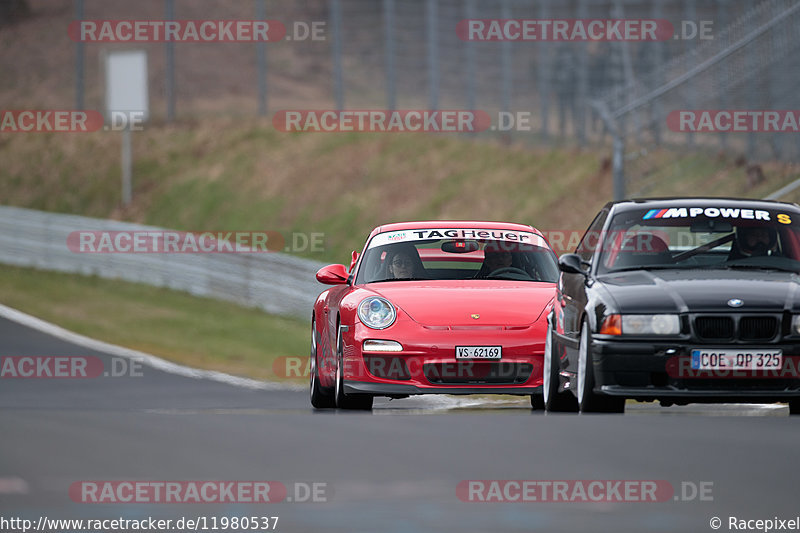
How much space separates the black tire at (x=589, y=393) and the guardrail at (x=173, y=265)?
1852 cm

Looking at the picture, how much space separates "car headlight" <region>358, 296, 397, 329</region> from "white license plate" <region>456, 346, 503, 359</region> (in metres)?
0.56

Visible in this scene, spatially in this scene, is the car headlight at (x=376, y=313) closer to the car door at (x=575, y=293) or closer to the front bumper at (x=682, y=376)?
the car door at (x=575, y=293)

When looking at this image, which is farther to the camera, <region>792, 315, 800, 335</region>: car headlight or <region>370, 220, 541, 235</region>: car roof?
<region>370, 220, 541, 235</region>: car roof

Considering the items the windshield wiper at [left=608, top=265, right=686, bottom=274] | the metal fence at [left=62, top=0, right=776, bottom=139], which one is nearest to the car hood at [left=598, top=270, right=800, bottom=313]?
the windshield wiper at [left=608, top=265, right=686, bottom=274]

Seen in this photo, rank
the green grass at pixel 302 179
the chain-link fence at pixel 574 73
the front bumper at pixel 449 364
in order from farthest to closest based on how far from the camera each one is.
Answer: the green grass at pixel 302 179 → the chain-link fence at pixel 574 73 → the front bumper at pixel 449 364

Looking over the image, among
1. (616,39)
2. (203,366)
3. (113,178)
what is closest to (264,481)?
(203,366)

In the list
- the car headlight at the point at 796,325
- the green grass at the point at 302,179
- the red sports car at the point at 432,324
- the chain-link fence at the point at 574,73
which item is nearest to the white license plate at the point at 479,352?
the red sports car at the point at 432,324

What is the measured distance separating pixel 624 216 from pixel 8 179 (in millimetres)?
44483

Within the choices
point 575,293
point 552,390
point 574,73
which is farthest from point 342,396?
point 574,73

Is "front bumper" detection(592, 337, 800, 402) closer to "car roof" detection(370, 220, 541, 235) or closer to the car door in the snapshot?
the car door

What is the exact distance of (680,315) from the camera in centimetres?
899

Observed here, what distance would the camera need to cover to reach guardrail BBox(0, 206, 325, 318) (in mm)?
30578

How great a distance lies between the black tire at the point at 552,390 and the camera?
10234 millimetres

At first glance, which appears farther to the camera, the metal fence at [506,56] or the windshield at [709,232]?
the metal fence at [506,56]
